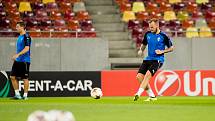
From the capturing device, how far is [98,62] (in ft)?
81.4

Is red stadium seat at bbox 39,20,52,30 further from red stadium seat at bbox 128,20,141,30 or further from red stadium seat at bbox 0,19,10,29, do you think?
red stadium seat at bbox 128,20,141,30

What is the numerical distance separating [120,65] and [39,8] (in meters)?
4.37

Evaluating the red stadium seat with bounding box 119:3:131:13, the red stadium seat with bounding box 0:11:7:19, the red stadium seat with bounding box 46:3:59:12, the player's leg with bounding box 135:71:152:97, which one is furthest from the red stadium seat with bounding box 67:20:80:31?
the player's leg with bounding box 135:71:152:97

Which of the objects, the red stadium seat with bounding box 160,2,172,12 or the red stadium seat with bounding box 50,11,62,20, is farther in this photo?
the red stadium seat with bounding box 160,2,172,12

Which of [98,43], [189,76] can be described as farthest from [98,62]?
[189,76]

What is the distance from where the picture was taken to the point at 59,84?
20609mm

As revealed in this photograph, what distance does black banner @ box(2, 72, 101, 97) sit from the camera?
20453 millimetres

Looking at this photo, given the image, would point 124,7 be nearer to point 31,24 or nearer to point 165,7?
point 165,7

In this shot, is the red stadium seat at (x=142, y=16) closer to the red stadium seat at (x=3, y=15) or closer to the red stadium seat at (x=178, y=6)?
the red stadium seat at (x=178, y=6)

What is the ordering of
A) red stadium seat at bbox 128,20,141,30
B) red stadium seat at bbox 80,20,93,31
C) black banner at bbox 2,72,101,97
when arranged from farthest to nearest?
red stadium seat at bbox 128,20,141,30
red stadium seat at bbox 80,20,93,31
black banner at bbox 2,72,101,97

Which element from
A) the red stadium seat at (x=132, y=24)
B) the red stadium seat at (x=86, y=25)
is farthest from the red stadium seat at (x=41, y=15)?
the red stadium seat at (x=132, y=24)

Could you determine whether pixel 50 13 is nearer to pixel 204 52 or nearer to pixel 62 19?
pixel 62 19

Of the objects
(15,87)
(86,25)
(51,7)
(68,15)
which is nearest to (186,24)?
(86,25)

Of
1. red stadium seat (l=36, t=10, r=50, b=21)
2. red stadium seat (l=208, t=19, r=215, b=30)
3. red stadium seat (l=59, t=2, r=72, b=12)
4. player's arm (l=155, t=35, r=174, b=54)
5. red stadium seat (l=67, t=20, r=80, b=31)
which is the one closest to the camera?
player's arm (l=155, t=35, r=174, b=54)
